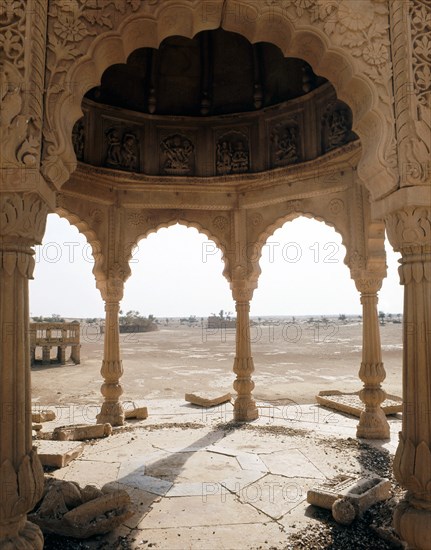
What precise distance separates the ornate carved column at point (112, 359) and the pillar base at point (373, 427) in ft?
16.8

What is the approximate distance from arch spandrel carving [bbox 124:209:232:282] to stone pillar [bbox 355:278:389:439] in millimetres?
3211

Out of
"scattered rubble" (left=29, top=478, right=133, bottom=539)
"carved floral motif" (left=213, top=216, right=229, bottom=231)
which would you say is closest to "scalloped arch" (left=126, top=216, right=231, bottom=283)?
"carved floral motif" (left=213, top=216, right=229, bottom=231)

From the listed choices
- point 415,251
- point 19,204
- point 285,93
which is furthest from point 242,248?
point 19,204

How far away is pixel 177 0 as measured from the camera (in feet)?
13.8

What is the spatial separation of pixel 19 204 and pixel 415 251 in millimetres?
3508

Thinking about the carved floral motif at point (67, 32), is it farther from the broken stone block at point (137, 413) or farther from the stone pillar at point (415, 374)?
the broken stone block at point (137, 413)

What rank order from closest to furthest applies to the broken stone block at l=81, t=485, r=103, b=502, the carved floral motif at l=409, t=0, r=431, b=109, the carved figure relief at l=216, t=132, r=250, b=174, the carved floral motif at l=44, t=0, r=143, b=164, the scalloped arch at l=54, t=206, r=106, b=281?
1. the carved floral motif at l=44, t=0, r=143, b=164
2. the carved floral motif at l=409, t=0, r=431, b=109
3. the broken stone block at l=81, t=485, r=103, b=502
4. the scalloped arch at l=54, t=206, r=106, b=281
5. the carved figure relief at l=216, t=132, r=250, b=174

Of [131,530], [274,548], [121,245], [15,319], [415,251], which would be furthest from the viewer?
[121,245]

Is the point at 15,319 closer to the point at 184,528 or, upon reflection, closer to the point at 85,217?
the point at 184,528

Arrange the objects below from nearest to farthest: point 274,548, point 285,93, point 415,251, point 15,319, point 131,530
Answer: point 15,319 → point 415,251 → point 274,548 → point 131,530 → point 285,93

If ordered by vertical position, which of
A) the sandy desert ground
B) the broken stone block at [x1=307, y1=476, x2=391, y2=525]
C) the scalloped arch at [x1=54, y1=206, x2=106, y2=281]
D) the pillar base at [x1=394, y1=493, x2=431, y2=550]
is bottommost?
the sandy desert ground

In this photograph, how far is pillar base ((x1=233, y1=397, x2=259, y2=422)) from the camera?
1009 cm

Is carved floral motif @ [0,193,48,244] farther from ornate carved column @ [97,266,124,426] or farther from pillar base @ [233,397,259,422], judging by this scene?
pillar base @ [233,397,259,422]

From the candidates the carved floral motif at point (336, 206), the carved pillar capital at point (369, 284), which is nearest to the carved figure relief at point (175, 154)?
the carved floral motif at point (336, 206)
